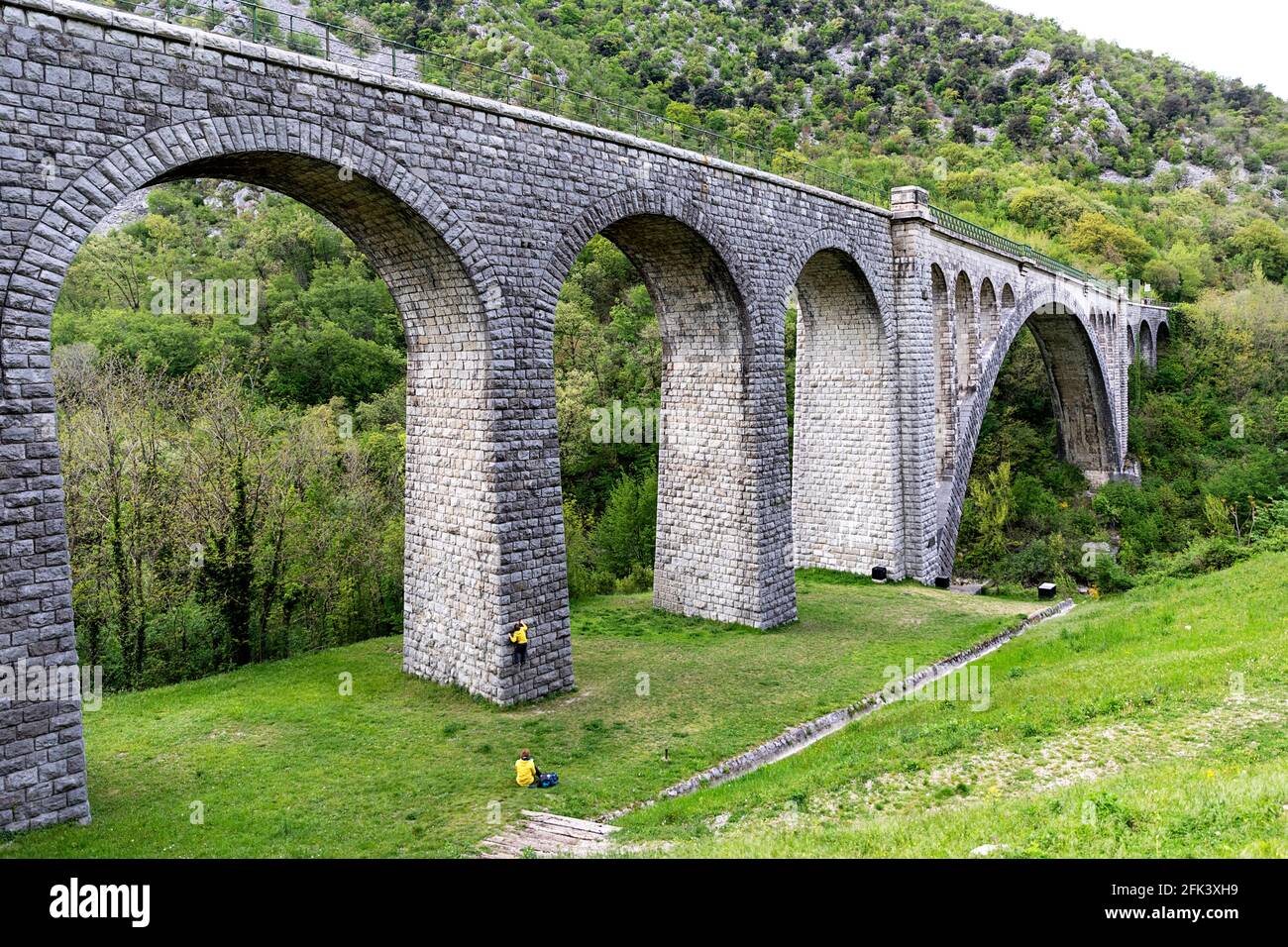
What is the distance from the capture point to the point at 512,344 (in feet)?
45.3

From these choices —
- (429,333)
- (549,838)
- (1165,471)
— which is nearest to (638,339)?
(429,333)

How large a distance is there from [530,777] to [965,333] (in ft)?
73.9

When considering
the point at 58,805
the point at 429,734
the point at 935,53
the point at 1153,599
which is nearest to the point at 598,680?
the point at 429,734

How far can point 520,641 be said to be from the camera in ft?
44.6

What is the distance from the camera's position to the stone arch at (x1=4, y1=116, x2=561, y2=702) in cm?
1107

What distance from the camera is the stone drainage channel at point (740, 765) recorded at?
373 inches

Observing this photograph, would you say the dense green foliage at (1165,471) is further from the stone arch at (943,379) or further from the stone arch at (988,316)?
the stone arch at (988,316)

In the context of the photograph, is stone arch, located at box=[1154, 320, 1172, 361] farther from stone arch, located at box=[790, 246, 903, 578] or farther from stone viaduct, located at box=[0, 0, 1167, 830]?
stone arch, located at box=[790, 246, 903, 578]

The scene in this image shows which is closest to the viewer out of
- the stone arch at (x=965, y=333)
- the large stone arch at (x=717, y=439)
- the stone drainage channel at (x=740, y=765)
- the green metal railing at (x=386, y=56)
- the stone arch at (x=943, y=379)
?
the stone drainage channel at (x=740, y=765)

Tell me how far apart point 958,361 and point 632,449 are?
12621mm

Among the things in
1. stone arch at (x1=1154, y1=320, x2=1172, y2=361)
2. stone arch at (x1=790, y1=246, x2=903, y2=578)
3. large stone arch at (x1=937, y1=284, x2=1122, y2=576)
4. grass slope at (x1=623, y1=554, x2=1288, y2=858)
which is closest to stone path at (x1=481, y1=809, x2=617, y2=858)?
Answer: grass slope at (x1=623, y1=554, x2=1288, y2=858)

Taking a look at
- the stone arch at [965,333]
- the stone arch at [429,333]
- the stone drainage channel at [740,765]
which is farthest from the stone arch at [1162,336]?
the stone arch at [429,333]

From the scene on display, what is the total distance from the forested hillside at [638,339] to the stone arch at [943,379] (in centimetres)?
376

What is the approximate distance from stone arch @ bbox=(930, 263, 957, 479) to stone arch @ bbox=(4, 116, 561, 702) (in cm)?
1586
